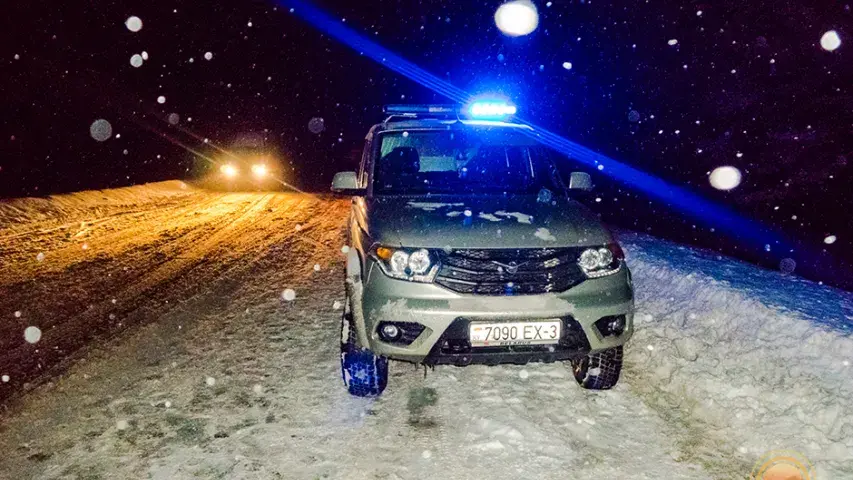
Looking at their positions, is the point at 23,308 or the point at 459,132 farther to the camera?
the point at 23,308

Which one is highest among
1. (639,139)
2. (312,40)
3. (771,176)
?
(312,40)

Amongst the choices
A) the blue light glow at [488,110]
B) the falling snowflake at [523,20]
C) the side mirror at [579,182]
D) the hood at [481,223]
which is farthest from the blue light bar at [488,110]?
A: the falling snowflake at [523,20]

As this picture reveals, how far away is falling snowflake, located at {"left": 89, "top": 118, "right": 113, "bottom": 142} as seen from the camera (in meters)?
25.6

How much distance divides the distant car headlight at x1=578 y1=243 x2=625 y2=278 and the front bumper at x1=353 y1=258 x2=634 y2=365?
66 millimetres

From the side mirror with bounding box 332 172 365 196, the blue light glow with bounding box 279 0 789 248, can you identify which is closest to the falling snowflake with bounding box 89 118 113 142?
the blue light glow with bounding box 279 0 789 248

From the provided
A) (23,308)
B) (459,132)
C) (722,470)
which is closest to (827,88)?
(459,132)

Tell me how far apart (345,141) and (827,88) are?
161 ft

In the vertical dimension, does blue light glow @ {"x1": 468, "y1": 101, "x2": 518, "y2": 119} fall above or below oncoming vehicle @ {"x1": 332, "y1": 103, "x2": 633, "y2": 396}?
above

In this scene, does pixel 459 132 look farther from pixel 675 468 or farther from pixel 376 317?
pixel 675 468

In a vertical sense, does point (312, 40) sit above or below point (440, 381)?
above

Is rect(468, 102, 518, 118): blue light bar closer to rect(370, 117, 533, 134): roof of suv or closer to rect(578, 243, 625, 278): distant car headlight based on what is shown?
rect(370, 117, 533, 134): roof of suv

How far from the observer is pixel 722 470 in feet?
9.98

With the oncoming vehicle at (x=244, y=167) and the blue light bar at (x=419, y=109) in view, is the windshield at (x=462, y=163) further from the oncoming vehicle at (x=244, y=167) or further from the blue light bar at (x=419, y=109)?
the oncoming vehicle at (x=244, y=167)

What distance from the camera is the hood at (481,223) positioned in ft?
11.0
